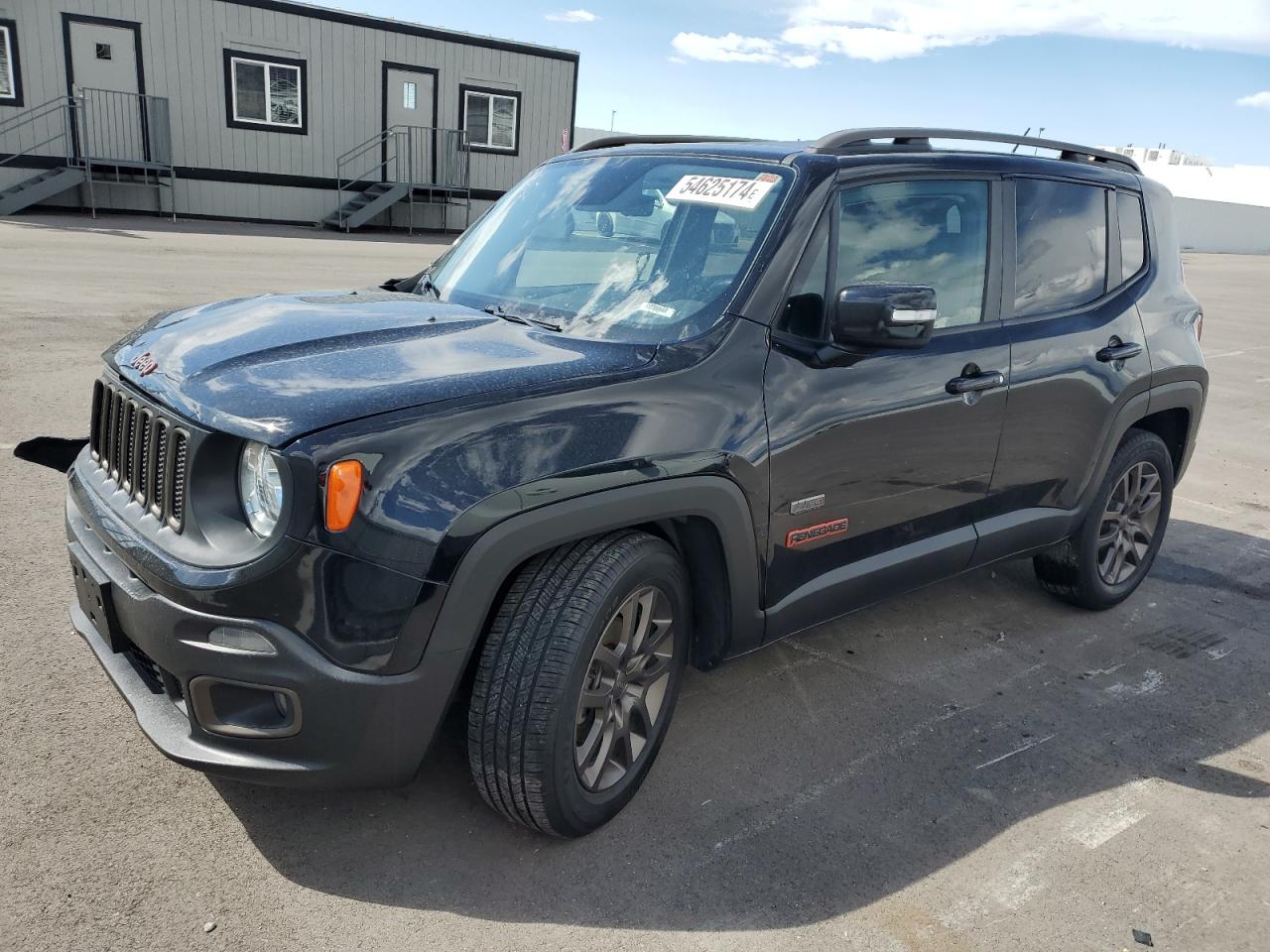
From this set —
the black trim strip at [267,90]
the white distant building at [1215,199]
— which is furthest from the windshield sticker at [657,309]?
the white distant building at [1215,199]

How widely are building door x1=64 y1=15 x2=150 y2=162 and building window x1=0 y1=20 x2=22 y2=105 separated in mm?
886

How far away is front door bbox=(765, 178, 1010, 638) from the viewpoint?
3150 mm

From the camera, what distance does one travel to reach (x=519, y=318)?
331cm

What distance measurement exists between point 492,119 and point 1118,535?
2317 centimetres

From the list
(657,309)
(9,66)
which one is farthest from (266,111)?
(657,309)

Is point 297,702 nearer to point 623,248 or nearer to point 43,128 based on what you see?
point 623,248

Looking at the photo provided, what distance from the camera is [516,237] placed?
384 cm

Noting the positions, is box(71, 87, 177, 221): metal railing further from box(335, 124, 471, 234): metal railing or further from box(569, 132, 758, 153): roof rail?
box(569, 132, 758, 153): roof rail

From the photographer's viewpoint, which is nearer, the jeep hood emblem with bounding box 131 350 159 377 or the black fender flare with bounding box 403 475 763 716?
the black fender flare with bounding box 403 475 763 716

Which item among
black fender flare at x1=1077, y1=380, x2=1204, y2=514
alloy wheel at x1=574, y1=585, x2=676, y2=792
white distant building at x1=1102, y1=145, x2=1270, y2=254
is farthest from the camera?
white distant building at x1=1102, y1=145, x2=1270, y2=254

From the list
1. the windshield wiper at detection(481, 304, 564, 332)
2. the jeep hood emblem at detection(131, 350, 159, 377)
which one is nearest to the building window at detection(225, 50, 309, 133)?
A: the windshield wiper at detection(481, 304, 564, 332)

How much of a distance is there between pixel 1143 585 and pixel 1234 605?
0.40 m

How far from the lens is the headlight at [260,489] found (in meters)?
2.38

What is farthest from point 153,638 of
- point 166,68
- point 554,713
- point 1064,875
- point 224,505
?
point 166,68
